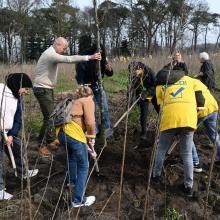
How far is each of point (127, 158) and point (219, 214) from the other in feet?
5.96

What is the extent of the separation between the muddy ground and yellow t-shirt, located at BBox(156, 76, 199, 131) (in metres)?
0.79

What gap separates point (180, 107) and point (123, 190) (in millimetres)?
1226

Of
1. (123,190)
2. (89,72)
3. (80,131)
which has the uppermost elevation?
(89,72)

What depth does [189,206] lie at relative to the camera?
14.8 ft

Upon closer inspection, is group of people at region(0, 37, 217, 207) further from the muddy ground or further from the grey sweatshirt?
the muddy ground

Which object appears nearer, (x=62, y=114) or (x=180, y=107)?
(x=62, y=114)

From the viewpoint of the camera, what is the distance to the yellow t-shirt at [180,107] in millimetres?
4555

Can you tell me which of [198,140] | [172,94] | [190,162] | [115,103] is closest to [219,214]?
[190,162]

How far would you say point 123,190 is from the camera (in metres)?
4.88

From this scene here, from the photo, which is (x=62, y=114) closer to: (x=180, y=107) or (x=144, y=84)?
(x=180, y=107)

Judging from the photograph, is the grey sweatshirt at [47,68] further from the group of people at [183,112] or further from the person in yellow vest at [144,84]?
the group of people at [183,112]

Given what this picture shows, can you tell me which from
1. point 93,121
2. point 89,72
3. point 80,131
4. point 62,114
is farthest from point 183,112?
point 89,72

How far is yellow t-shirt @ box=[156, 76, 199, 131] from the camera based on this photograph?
455 cm

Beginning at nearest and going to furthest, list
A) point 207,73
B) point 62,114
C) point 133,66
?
point 133,66, point 62,114, point 207,73
